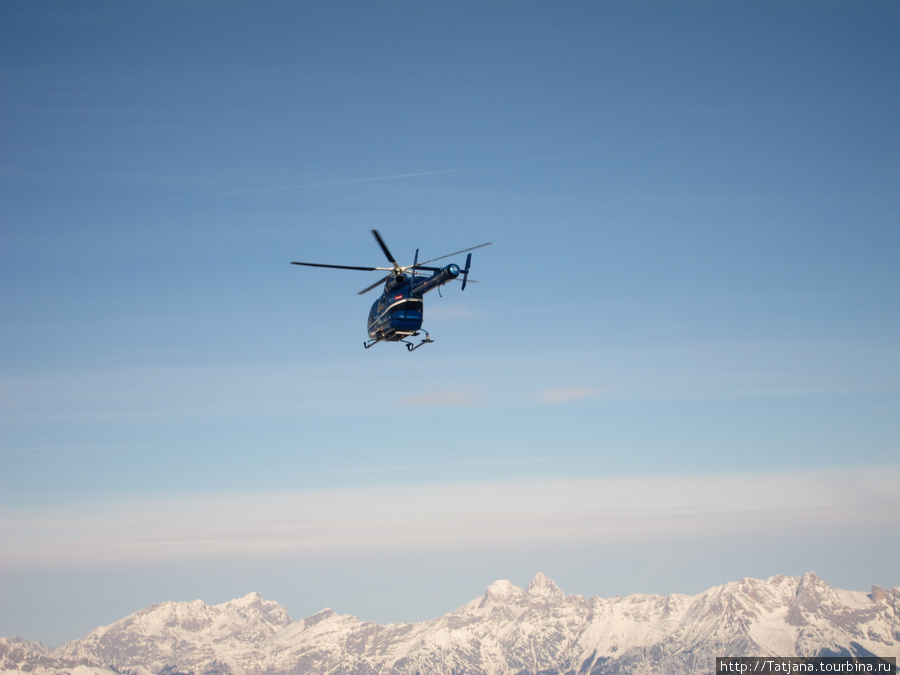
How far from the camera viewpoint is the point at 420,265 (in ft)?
365

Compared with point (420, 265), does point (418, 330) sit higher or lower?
lower

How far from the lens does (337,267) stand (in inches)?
4240

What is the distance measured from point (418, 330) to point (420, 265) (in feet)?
25.4

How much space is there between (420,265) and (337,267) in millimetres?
10141

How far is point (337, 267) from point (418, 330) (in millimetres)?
12403

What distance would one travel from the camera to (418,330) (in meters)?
112
